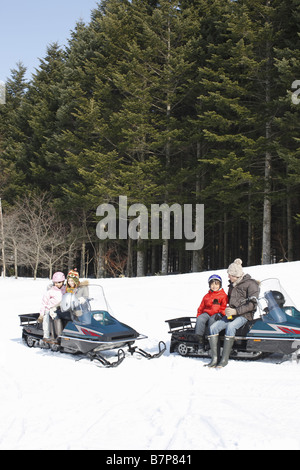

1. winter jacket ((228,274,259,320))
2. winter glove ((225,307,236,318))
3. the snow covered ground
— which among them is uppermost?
winter jacket ((228,274,259,320))

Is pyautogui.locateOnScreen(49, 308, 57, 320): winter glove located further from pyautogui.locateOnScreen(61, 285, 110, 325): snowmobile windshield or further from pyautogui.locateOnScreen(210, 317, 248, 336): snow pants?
pyautogui.locateOnScreen(210, 317, 248, 336): snow pants

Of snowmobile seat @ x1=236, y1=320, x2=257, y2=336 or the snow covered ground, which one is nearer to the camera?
the snow covered ground

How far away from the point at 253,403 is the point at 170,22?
25.0 m

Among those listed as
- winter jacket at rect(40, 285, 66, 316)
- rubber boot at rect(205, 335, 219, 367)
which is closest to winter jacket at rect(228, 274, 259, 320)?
rubber boot at rect(205, 335, 219, 367)

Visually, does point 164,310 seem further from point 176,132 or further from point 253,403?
point 176,132

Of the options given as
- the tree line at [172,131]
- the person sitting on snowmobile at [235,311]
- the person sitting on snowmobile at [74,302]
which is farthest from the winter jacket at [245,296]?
the tree line at [172,131]

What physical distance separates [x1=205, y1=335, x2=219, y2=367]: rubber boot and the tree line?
508 inches

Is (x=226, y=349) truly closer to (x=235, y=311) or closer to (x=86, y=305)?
(x=235, y=311)

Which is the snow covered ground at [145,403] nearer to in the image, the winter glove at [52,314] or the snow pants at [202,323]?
the snow pants at [202,323]

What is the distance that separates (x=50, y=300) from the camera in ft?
26.8

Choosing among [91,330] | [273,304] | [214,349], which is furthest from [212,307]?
[91,330]

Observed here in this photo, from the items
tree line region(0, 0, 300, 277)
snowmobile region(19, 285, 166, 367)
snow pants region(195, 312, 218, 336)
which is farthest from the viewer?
tree line region(0, 0, 300, 277)

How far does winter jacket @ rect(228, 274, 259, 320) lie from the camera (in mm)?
6844
